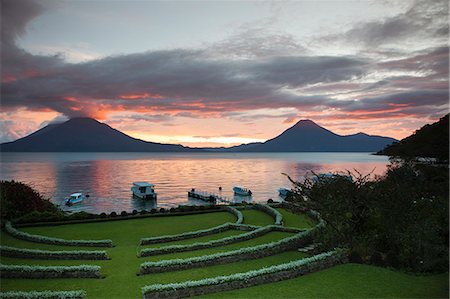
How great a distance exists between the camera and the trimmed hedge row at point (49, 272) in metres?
21.8

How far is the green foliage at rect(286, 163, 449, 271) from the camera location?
2311cm

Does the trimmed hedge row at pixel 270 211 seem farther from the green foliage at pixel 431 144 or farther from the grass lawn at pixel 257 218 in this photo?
the green foliage at pixel 431 144

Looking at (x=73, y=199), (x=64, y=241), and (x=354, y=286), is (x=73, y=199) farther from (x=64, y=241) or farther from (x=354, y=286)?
(x=354, y=286)

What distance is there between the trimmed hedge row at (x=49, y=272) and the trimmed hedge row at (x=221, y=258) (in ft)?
10.3

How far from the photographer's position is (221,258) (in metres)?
24.1

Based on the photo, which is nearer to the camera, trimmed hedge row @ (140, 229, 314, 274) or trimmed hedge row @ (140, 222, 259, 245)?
trimmed hedge row @ (140, 229, 314, 274)

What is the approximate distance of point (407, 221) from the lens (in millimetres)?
25156

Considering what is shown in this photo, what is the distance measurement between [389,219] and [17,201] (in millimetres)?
43892

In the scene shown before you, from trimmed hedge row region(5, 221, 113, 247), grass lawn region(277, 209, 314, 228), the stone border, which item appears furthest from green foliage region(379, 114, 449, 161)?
trimmed hedge row region(5, 221, 113, 247)

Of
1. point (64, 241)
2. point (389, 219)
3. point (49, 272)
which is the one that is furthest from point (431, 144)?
point (49, 272)

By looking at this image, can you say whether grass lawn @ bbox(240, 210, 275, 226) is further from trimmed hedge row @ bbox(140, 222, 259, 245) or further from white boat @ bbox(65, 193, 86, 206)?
white boat @ bbox(65, 193, 86, 206)

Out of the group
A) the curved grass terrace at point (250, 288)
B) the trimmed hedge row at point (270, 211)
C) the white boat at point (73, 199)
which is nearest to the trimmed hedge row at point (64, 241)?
the curved grass terrace at point (250, 288)

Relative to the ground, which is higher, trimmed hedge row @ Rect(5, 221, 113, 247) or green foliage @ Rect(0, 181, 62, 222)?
green foliage @ Rect(0, 181, 62, 222)

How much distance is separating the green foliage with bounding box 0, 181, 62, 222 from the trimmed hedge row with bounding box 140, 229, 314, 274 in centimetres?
2907
